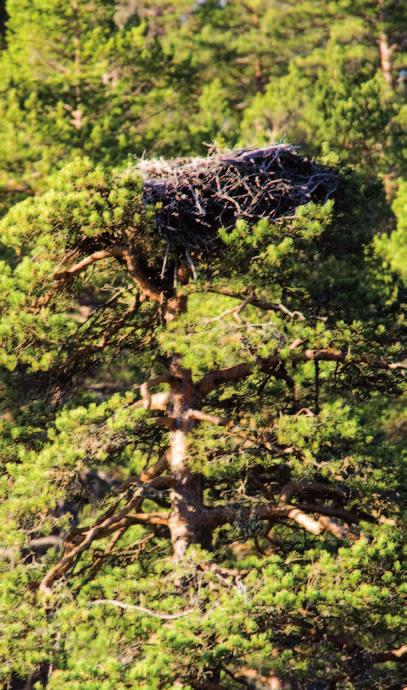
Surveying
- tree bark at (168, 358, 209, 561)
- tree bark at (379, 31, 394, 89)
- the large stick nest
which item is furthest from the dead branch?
tree bark at (379, 31, 394, 89)

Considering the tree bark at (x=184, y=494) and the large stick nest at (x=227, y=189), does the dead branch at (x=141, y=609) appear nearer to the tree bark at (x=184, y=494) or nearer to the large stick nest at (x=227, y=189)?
the tree bark at (x=184, y=494)

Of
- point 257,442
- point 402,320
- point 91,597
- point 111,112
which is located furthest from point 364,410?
point 111,112

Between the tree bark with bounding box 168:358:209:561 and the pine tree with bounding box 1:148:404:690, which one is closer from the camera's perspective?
the pine tree with bounding box 1:148:404:690

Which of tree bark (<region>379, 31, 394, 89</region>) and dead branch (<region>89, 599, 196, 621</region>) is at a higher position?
dead branch (<region>89, 599, 196, 621</region>)

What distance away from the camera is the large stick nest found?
39.7 feet

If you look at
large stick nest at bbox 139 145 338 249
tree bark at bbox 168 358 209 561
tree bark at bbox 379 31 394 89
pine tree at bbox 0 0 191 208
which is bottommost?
tree bark at bbox 379 31 394 89

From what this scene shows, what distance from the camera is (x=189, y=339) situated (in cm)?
1164

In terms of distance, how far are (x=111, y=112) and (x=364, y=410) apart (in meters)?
9.39

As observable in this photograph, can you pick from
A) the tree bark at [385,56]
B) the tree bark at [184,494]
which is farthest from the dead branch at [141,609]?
the tree bark at [385,56]

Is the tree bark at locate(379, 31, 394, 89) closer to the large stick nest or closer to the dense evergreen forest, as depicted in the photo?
the dense evergreen forest

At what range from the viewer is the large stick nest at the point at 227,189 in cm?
1211

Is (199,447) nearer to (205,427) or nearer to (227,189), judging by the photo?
(205,427)

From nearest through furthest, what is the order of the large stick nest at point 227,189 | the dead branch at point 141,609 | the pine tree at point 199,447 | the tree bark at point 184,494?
the dead branch at point 141,609, the pine tree at point 199,447, the large stick nest at point 227,189, the tree bark at point 184,494

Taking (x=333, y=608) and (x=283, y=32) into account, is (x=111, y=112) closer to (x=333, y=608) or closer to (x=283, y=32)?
(x=333, y=608)
